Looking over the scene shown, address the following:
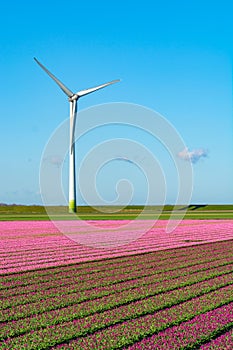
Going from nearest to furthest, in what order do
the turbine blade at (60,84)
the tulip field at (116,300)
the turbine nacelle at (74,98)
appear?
the tulip field at (116,300), the turbine blade at (60,84), the turbine nacelle at (74,98)

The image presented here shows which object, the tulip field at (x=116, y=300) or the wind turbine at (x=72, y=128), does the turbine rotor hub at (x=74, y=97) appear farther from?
the tulip field at (x=116, y=300)

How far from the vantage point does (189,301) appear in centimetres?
1088

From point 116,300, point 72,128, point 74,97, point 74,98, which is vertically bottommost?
point 116,300

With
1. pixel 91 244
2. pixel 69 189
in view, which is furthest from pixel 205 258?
pixel 69 189

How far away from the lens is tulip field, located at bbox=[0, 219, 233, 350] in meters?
8.06

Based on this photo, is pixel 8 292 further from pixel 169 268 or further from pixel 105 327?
pixel 169 268

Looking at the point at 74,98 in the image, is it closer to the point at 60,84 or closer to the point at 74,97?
the point at 74,97

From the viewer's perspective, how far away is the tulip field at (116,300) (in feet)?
26.5

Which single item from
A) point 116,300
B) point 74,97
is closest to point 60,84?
point 74,97

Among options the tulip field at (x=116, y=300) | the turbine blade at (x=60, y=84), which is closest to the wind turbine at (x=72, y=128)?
the turbine blade at (x=60, y=84)

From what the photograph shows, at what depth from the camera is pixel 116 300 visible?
10922 mm

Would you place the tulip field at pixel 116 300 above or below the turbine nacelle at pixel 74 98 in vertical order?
below

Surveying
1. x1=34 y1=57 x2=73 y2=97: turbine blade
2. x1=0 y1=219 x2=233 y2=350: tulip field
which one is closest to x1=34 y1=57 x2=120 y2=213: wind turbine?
x1=34 y1=57 x2=73 y2=97: turbine blade

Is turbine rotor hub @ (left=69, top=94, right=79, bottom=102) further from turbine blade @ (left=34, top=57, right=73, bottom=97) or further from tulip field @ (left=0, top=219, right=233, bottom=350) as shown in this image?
tulip field @ (left=0, top=219, right=233, bottom=350)
